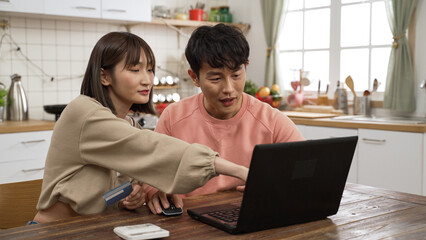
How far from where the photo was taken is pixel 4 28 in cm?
376

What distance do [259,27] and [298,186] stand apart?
151 inches

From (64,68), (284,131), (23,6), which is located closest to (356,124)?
(284,131)

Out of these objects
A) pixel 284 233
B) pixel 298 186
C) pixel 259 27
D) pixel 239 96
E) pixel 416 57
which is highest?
pixel 259 27

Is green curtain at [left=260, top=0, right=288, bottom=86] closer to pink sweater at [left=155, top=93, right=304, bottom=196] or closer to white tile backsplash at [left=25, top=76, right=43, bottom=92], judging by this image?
white tile backsplash at [left=25, top=76, right=43, bottom=92]

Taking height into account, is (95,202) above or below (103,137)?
below

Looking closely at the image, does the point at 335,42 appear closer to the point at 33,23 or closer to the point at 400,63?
the point at 400,63

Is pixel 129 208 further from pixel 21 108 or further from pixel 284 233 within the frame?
pixel 21 108

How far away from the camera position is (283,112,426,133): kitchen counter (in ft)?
10.2

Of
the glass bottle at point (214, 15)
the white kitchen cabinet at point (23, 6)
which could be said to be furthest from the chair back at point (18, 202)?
the glass bottle at point (214, 15)

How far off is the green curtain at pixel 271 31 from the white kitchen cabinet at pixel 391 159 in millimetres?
1435

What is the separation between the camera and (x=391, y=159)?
3275 mm

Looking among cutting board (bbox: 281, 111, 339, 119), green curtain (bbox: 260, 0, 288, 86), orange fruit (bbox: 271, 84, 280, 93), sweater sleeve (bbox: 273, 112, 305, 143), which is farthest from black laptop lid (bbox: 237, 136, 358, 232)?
green curtain (bbox: 260, 0, 288, 86)

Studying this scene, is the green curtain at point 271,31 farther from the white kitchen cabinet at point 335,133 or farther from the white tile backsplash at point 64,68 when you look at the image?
the white tile backsplash at point 64,68

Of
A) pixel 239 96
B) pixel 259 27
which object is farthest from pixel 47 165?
pixel 259 27
